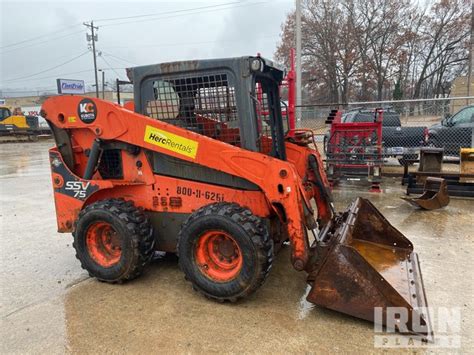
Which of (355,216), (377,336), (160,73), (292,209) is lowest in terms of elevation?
(377,336)

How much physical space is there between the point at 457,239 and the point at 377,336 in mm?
2924

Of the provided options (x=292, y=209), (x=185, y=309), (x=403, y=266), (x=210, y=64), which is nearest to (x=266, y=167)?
(x=292, y=209)

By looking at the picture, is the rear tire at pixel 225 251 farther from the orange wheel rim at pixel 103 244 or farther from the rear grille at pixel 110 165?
the rear grille at pixel 110 165

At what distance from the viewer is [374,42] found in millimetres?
35594

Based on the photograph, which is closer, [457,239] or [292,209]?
[292,209]

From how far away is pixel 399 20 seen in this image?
116ft

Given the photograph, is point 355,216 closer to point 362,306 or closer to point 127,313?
point 362,306

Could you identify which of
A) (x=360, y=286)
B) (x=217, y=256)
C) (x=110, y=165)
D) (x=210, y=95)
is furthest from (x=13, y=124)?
(x=360, y=286)

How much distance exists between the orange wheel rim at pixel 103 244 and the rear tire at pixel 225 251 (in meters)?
0.91

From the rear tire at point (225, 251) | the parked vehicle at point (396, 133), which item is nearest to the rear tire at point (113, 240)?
the rear tire at point (225, 251)

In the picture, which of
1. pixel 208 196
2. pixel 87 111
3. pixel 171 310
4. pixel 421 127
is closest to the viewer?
pixel 171 310

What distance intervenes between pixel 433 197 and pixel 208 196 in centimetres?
462

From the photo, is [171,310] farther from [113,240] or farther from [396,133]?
[396,133]

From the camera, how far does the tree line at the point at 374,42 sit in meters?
35.0
